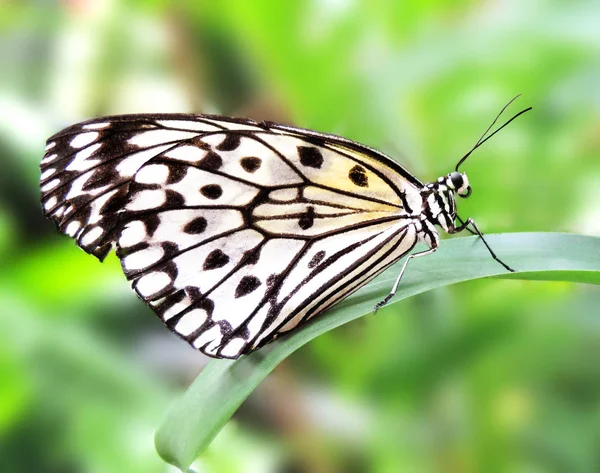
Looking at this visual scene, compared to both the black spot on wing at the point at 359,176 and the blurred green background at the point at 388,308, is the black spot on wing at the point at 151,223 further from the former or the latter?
the blurred green background at the point at 388,308

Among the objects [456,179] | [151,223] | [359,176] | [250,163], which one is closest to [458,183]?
[456,179]

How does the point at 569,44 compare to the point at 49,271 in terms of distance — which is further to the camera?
the point at 49,271

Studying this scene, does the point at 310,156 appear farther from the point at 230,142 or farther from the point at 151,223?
the point at 151,223

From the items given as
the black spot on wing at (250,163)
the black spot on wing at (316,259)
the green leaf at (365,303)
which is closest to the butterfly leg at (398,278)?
the green leaf at (365,303)

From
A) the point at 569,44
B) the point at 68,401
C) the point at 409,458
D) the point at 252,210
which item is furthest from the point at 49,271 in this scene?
the point at 569,44

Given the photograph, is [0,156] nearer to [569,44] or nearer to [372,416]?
[372,416]

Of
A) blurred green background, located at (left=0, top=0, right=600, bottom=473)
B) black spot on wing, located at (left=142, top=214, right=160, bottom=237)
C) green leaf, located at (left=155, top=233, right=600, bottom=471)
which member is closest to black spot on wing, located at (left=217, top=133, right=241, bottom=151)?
black spot on wing, located at (left=142, top=214, right=160, bottom=237)

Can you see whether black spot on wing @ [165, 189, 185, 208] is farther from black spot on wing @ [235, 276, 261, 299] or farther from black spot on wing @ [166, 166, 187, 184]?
black spot on wing @ [235, 276, 261, 299]
